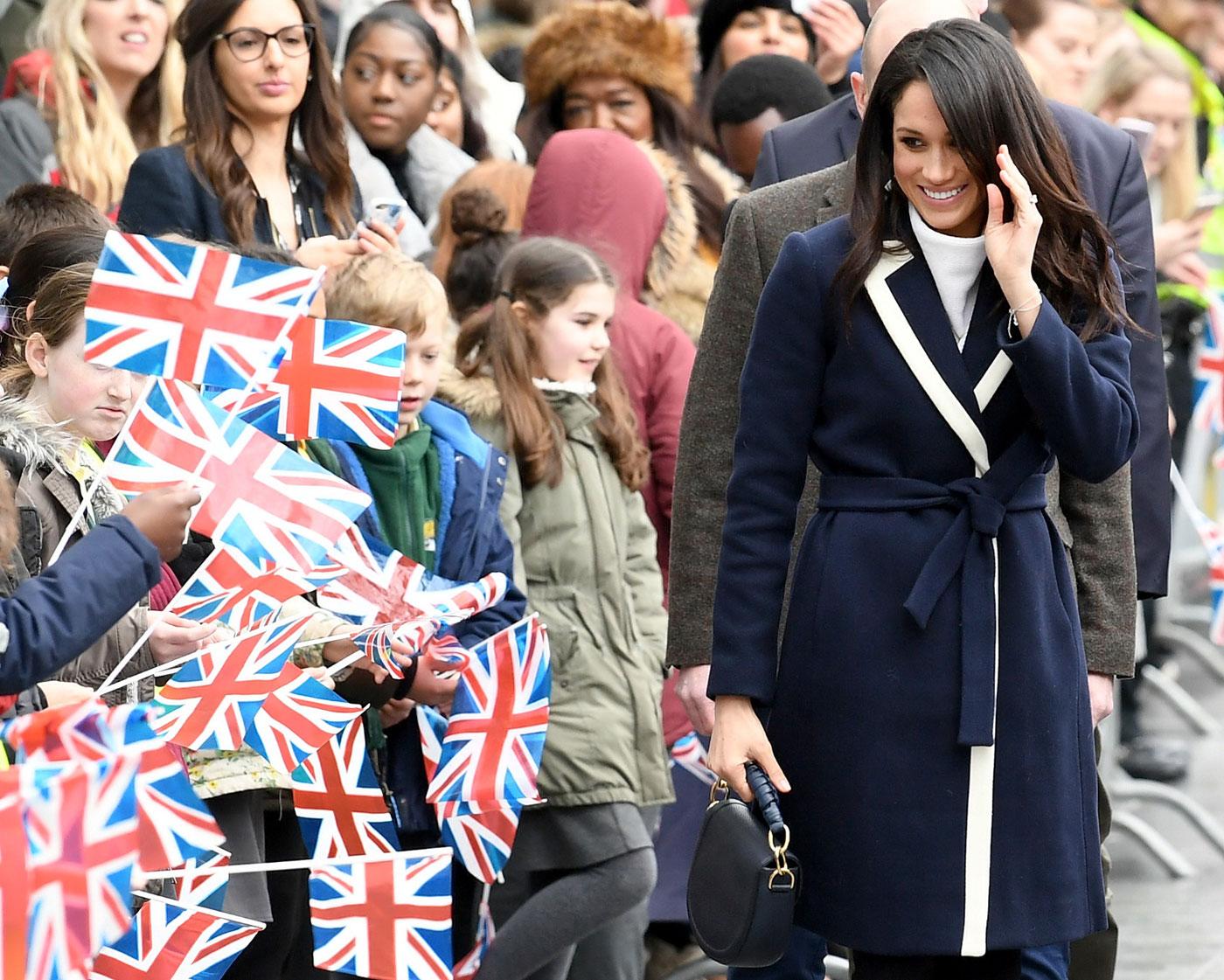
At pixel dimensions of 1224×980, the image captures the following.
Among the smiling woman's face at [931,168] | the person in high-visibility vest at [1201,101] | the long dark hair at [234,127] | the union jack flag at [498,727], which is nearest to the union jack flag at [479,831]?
the union jack flag at [498,727]

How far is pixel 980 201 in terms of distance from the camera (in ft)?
12.0

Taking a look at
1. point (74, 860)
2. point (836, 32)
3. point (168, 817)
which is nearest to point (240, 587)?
point (168, 817)

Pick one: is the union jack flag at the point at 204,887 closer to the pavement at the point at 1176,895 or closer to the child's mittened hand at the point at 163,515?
the child's mittened hand at the point at 163,515

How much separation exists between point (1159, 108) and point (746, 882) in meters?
5.56

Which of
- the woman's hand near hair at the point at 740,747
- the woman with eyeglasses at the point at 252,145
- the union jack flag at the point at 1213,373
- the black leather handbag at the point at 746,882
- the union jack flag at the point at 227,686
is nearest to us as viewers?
the black leather handbag at the point at 746,882

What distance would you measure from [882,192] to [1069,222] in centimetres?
30

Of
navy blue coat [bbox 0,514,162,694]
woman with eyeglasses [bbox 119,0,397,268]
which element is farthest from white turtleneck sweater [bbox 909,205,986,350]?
woman with eyeglasses [bbox 119,0,397,268]

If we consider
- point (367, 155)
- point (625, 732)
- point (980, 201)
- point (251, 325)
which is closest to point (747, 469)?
point (980, 201)

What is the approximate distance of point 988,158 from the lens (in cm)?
359

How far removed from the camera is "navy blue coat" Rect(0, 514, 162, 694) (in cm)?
330

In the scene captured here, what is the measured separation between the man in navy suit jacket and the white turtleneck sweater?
0.50 meters

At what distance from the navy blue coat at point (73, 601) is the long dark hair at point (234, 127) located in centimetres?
224

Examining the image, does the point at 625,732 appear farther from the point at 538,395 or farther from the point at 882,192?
the point at 882,192

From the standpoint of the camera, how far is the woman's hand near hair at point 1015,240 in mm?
3516
